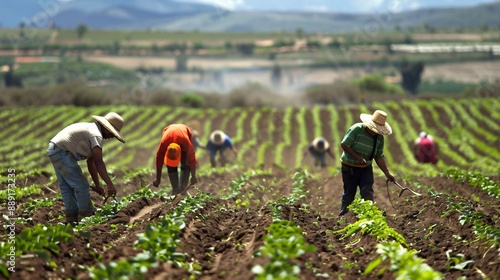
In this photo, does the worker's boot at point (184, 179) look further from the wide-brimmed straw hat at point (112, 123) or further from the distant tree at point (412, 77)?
the distant tree at point (412, 77)

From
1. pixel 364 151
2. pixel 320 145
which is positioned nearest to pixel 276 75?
pixel 320 145

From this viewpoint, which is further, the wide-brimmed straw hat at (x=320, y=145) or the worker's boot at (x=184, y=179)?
the wide-brimmed straw hat at (x=320, y=145)

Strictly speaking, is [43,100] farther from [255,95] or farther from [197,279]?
[197,279]

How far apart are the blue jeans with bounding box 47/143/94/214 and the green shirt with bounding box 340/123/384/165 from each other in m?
3.87

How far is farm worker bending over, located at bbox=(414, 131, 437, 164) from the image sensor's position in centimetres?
2297

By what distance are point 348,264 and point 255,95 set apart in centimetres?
5290

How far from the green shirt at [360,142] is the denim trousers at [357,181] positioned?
21cm

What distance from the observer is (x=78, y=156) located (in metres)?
11.1

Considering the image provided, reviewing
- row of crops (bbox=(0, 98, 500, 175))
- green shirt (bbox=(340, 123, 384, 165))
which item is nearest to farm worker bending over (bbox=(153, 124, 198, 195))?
green shirt (bbox=(340, 123, 384, 165))

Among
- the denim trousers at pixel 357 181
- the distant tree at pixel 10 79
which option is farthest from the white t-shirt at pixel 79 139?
the distant tree at pixel 10 79

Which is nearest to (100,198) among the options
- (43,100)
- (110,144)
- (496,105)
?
(110,144)

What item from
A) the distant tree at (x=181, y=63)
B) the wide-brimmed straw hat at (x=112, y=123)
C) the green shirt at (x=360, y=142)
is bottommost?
the distant tree at (x=181, y=63)

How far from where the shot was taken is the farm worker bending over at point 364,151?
12375 mm

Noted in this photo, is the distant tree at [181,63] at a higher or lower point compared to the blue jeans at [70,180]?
lower
